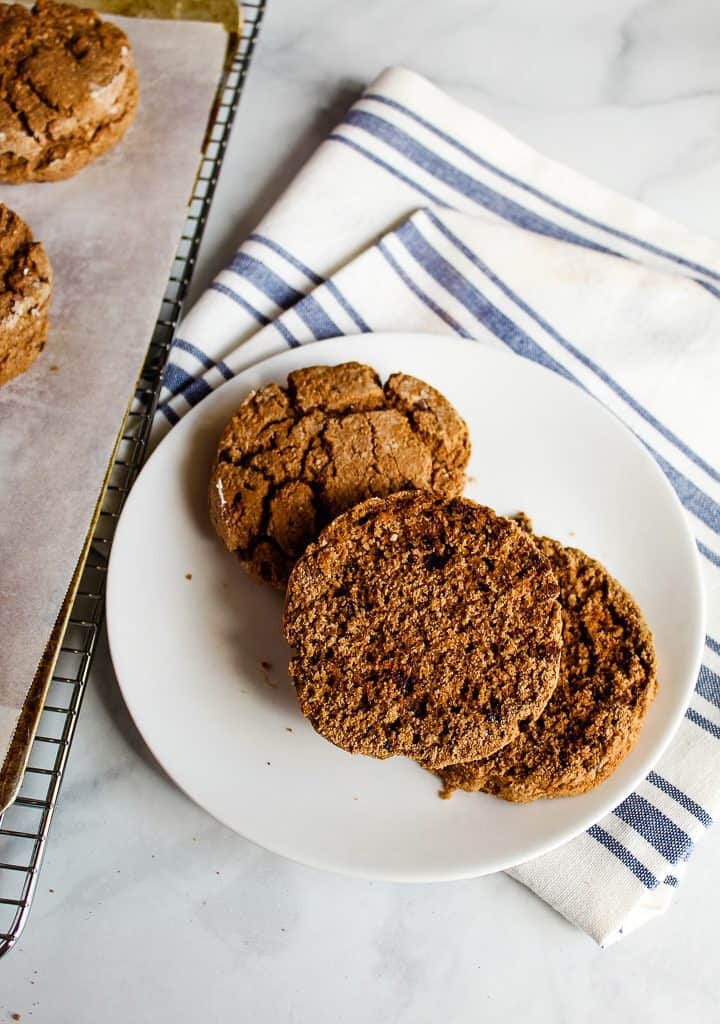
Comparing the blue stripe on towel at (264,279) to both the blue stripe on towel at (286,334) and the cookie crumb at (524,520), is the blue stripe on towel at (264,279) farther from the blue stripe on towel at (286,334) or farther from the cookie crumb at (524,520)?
the cookie crumb at (524,520)

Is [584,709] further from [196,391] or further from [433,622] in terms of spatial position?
[196,391]

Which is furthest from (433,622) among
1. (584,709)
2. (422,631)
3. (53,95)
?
(53,95)

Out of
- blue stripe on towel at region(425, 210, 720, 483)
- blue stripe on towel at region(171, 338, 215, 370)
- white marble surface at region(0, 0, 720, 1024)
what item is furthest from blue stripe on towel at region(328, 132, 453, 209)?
white marble surface at region(0, 0, 720, 1024)

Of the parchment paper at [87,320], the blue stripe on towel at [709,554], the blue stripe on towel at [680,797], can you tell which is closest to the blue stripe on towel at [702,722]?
the blue stripe on towel at [680,797]

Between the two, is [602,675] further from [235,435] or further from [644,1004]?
[235,435]

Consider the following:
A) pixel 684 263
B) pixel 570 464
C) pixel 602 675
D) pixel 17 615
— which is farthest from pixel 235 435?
pixel 684 263
